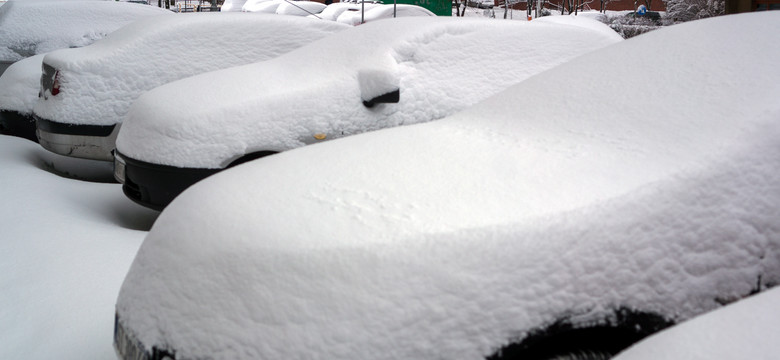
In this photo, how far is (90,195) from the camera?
211 inches

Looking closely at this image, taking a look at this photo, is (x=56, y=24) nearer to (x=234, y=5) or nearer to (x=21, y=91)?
(x=21, y=91)

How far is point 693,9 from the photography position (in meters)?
17.3

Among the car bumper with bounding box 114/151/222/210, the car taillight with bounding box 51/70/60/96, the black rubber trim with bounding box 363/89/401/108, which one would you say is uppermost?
the black rubber trim with bounding box 363/89/401/108

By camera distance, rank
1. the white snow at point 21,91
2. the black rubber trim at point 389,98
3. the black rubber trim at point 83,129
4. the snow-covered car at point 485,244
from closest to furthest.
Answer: the snow-covered car at point 485,244 → the black rubber trim at point 389,98 → the black rubber trim at point 83,129 → the white snow at point 21,91

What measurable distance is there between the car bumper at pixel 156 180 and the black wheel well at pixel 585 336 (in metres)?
2.73

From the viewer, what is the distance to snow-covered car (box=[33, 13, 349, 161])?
18.5ft

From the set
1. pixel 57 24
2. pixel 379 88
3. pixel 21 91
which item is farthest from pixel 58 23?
pixel 379 88

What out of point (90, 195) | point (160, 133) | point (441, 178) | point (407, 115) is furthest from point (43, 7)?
point (441, 178)

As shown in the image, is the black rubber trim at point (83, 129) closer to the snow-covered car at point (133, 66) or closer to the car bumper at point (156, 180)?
the snow-covered car at point (133, 66)

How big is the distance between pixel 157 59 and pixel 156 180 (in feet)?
6.35

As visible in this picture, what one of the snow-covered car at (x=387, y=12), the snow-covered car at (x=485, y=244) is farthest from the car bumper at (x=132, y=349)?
the snow-covered car at (x=387, y=12)

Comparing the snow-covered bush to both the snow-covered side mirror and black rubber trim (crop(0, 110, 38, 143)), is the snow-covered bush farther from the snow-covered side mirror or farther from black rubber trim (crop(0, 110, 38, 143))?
the snow-covered side mirror

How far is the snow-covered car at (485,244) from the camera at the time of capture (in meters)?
1.62

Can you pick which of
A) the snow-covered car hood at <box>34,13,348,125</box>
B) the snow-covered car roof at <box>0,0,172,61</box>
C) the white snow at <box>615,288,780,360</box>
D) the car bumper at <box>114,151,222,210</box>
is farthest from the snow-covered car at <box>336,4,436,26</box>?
the white snow at <box>615,288,780,360</box>
